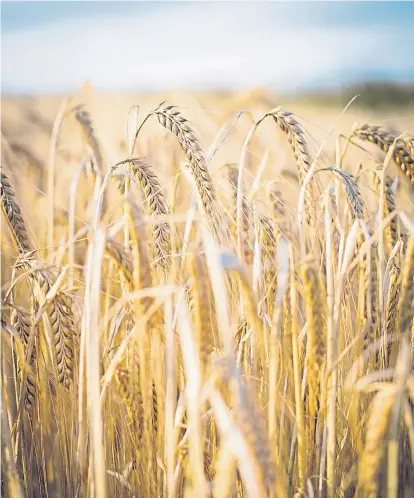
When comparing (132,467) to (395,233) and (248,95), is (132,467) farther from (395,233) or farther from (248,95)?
(248,95)

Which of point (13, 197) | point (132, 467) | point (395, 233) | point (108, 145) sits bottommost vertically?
point (132, 467)

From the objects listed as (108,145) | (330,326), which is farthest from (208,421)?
(108,145)

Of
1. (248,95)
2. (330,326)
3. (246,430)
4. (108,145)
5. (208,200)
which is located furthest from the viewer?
(248,95)

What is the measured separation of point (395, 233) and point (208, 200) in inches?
24.8

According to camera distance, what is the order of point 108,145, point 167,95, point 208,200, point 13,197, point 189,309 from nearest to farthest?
1. point 208,200
2. point 189,309
3. point 13,197
4. point 108,145
5. point 167,95

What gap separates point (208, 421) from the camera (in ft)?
4.15

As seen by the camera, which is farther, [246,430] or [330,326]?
[330,326]

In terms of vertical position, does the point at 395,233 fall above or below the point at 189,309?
above

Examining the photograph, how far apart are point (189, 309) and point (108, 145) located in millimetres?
1332

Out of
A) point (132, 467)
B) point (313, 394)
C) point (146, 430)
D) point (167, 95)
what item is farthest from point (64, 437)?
point (167, 95)

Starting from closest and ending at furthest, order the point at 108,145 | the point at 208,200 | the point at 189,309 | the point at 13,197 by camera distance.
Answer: the point at 208,200 → the point at 189,309 → the point at 13,197 → the point at 108,145

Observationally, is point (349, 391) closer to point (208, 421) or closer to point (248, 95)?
point (208, 421)

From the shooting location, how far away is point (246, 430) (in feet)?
2.25

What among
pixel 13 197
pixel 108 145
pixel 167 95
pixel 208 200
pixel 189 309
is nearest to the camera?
pixel 208 200
